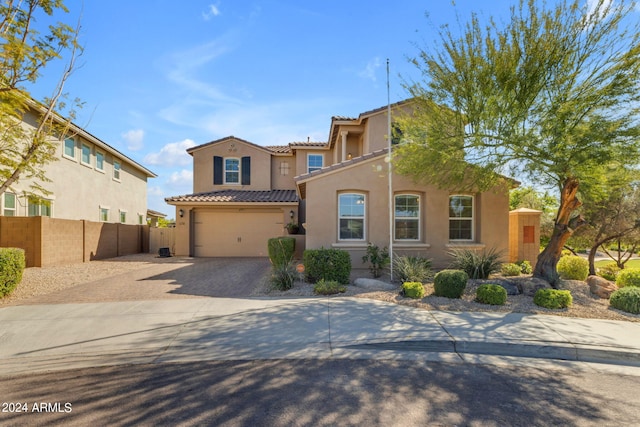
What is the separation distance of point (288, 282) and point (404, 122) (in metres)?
5.96

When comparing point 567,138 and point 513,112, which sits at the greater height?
point 513,112

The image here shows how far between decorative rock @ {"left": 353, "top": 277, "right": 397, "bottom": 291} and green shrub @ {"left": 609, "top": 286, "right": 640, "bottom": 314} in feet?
16.5

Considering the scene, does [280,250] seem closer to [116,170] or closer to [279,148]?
[279,148]

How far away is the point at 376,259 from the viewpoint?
1084 cm

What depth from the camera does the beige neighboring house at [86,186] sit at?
45.9 feet

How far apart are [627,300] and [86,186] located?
22637 millimetres

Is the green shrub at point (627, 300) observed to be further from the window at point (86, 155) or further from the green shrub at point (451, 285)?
the window at point (86, 155)

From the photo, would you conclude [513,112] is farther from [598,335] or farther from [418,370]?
[418,370]

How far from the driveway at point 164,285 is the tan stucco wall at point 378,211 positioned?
9.62 feet

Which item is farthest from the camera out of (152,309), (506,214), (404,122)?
(506,214)

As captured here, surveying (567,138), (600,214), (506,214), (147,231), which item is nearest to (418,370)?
(567,138)

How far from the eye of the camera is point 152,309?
724cm

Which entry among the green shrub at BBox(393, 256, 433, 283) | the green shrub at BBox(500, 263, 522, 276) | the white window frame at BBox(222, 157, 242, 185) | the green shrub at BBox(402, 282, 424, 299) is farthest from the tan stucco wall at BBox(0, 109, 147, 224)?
the green shrub at BBox(500, 263, 522, 276)

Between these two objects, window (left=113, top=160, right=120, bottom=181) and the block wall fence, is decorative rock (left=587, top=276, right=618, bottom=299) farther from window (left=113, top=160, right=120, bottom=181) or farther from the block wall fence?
window (left=113, top=160, right=120, bottom=181)
